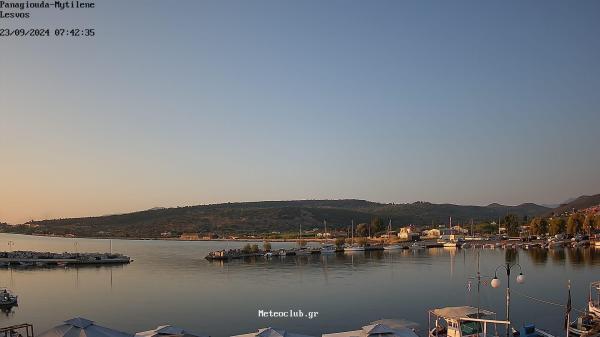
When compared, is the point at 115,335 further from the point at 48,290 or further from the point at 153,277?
the point at 153,277

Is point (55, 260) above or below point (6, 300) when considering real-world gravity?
below

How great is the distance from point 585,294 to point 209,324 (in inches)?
1369

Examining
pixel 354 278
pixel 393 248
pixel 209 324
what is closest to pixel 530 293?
pixel 354 278

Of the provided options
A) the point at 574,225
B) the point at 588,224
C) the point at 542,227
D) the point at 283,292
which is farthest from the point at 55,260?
the point at 588,224

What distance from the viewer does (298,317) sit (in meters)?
38.3

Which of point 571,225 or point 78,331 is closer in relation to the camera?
point 78,331

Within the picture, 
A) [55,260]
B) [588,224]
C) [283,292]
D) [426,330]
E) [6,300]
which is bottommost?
[55,260]

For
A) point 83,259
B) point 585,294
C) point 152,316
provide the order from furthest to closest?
1. point 83,259
2. point 585,294
3. point 152,316

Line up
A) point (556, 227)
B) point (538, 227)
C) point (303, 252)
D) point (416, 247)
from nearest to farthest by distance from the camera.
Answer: point (303, 252)
point (416, 247)
point (556, 227)
point (538, 227)

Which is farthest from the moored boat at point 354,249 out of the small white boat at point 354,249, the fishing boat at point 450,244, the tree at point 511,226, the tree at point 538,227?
the tree at point 511,226

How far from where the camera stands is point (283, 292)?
5291cm

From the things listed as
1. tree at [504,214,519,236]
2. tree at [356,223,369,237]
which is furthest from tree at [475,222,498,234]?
tree at [356,223,369,237]

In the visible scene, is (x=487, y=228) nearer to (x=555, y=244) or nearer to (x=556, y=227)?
(x=556, y=227)

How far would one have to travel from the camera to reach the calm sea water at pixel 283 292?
37812 mm
